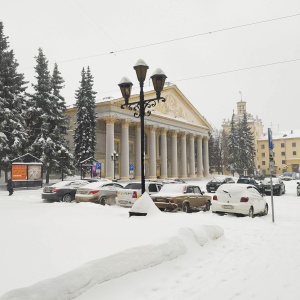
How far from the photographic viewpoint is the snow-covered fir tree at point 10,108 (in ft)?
103

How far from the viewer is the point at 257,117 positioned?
4872 inches

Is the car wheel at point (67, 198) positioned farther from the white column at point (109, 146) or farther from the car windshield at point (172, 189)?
the white column at point (109, 146)

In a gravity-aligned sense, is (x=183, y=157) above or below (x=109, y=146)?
below

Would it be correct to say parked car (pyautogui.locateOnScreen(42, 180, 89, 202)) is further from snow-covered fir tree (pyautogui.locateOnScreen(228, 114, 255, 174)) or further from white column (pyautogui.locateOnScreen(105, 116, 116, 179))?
snow-covered fir tree (pyautogui.locateOnScreen(228, 114, 255, 174))

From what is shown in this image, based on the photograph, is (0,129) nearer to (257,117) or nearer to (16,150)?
(16,150)

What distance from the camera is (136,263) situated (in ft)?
18.2

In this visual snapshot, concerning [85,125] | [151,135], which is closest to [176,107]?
[151,135]

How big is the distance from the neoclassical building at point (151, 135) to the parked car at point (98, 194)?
26285 millimetres

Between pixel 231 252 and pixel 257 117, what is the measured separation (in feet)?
406

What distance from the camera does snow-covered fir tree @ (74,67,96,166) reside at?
138 ft

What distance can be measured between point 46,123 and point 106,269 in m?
33.0

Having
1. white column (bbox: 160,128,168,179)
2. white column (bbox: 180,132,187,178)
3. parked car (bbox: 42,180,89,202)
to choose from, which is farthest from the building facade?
parked car (bbox: 42,180,89,202)

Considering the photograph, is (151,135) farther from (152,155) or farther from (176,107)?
(176,107)

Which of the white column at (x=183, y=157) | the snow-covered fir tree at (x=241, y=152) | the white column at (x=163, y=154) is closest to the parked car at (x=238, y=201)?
the white column at (x=163, y=154)
